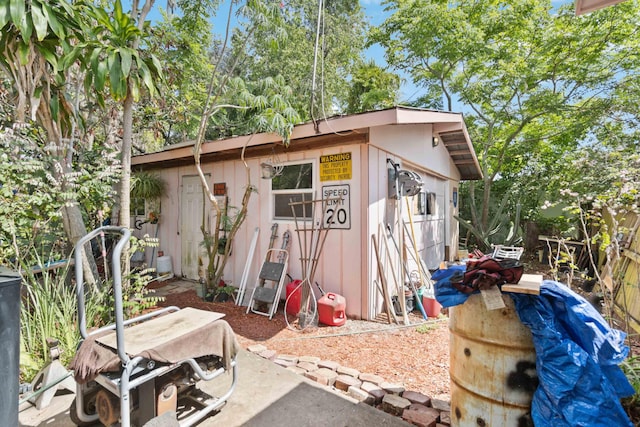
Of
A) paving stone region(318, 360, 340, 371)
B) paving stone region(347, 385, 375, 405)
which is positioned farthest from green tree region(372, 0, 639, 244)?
paving stone region(347, 385, 375, 405)

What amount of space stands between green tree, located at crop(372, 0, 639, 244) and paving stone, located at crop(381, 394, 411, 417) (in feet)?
29.8

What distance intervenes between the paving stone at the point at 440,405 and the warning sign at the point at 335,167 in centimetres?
277

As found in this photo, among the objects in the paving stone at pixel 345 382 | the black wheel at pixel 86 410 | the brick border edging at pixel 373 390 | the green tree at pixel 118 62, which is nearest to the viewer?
the black wheel at pixel 86 410

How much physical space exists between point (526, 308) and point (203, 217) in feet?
17.2

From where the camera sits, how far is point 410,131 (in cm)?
532

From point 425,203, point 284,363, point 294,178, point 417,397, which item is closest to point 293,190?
point 294,178

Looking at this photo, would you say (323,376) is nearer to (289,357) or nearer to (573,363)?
(289,357)

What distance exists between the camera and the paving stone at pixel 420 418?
7.08 feet

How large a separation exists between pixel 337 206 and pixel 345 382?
2361 mm

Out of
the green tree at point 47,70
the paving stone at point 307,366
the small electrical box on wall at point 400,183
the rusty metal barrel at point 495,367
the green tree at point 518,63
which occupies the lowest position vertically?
the paving stone at point 307,366

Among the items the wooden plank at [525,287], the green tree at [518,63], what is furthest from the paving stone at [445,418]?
the green tree at [518,63]

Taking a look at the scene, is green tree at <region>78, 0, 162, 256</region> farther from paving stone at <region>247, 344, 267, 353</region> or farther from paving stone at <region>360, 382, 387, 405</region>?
paving stone at <region>360, 382, 387, 405</region>

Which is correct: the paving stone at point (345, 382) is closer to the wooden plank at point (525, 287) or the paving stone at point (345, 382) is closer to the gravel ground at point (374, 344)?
the gravel ground at point (374, 344)

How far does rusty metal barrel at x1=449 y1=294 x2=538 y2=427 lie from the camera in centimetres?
173
